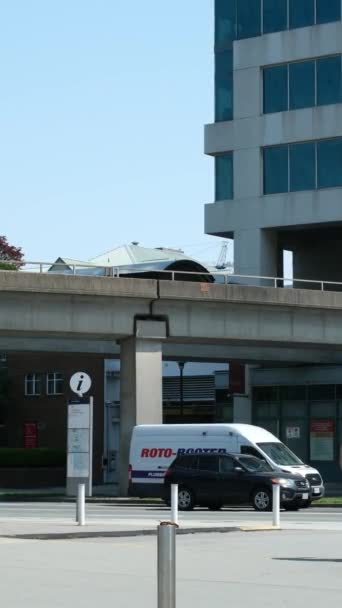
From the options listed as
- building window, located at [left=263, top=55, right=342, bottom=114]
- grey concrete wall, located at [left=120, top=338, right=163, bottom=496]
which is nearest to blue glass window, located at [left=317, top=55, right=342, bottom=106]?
building window, located at [left=263, top=55, right=342, bottom=114]

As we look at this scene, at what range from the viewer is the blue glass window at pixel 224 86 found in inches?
2410

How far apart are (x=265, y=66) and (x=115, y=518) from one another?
35.8m

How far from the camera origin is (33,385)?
70.6 metres

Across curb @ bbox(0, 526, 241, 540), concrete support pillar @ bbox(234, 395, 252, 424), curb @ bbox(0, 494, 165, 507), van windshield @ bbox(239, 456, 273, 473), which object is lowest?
curb @ bbox(0, 494, 165, 507)

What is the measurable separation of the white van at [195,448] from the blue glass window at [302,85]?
24.9 metres

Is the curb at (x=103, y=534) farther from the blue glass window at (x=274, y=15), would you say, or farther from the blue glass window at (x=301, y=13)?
the blue glass window at (x=274, y=15)

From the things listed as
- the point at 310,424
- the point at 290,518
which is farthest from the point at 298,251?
the point at 290,518

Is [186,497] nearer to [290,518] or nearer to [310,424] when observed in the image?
[290,518]

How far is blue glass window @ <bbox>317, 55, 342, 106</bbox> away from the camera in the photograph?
57.6 metres

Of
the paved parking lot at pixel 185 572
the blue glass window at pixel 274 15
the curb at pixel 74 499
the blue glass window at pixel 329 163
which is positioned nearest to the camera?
the paved parking lot at pixel 185 572

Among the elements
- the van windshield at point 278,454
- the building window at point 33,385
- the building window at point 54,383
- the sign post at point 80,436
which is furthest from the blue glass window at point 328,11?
the sign post at point 80,436

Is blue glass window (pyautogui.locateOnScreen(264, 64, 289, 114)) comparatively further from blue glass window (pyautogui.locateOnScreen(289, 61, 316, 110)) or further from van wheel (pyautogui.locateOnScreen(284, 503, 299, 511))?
van wheel (pyautogui.locateOnScreen(284, 503, 299, 511))

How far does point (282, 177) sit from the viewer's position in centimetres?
5919

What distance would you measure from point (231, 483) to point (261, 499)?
877 mm
